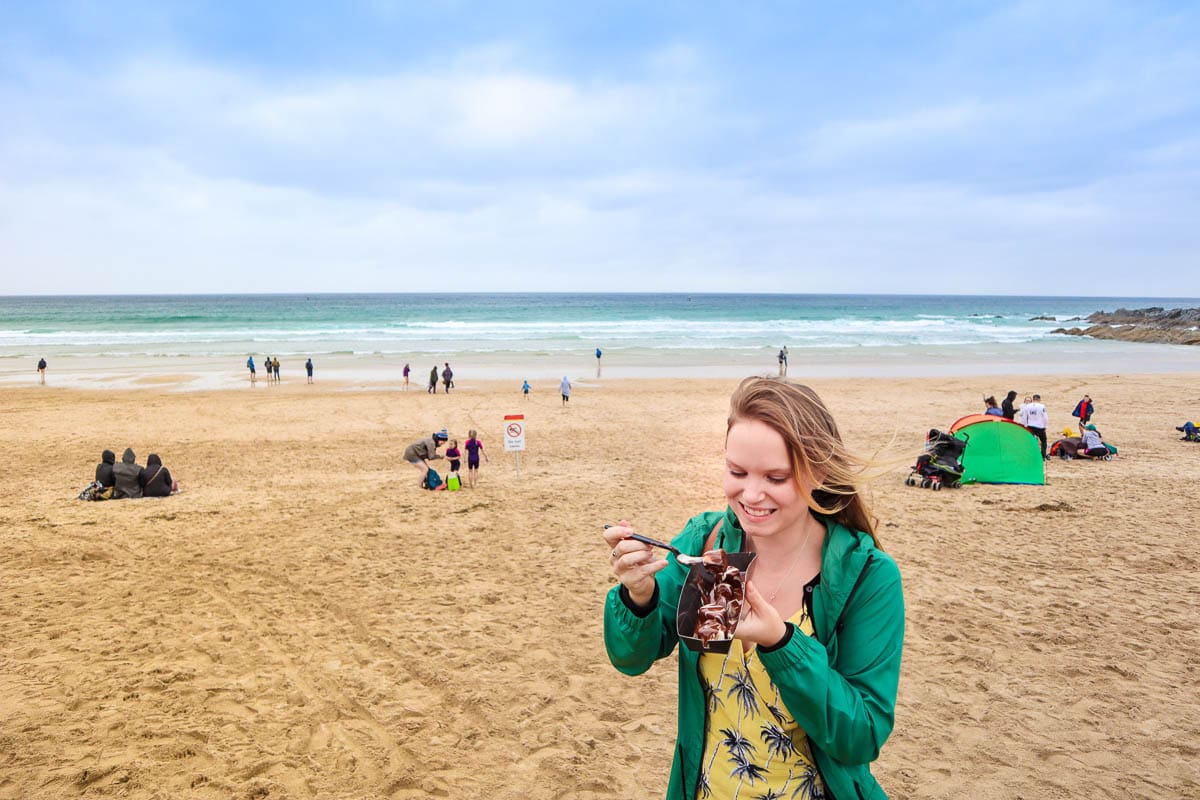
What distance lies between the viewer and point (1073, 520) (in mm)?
10070

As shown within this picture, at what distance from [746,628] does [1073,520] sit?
10.8 metres

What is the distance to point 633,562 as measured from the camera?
1717 mm

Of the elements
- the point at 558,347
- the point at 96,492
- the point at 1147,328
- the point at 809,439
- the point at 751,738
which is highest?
the point at 809,439

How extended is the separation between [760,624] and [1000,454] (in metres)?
12.6

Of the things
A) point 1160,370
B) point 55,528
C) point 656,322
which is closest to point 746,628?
point 55,528

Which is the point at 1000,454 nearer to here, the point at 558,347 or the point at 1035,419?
the point at 1035,419

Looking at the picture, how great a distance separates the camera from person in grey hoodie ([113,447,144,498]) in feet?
37.5

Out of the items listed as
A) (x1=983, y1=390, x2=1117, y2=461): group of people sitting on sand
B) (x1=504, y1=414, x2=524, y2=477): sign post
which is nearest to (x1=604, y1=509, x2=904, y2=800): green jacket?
(x1=504, y1=414, x2=524, y2=477): sign post

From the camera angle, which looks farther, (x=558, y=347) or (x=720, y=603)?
(x=558, y=347)

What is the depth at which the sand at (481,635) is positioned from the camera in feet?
15.2

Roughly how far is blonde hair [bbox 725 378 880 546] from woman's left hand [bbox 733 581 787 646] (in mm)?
335

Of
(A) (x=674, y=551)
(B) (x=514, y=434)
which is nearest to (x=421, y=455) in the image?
(B) (x=514, y=434)

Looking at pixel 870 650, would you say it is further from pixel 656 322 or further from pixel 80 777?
pixel 656 322

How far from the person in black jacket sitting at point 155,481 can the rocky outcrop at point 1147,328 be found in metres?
61.1
